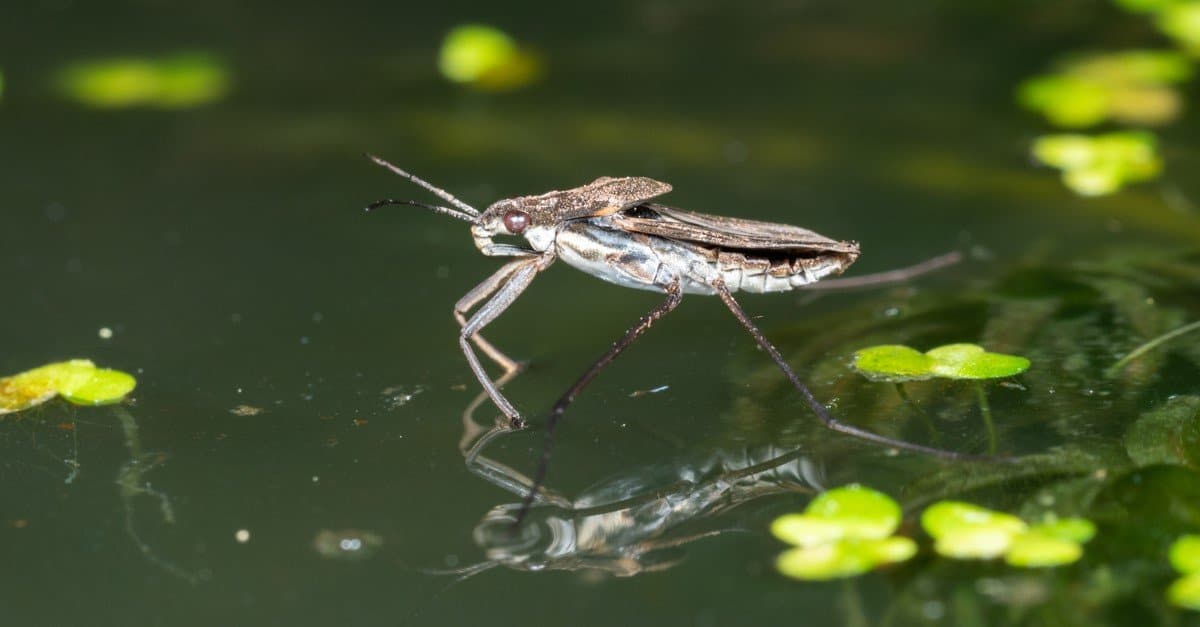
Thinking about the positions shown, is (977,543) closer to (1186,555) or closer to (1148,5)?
(1186,555)

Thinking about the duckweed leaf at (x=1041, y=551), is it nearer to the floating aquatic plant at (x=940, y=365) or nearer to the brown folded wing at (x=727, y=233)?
the floating aquatic plant at (x=940, y=365)

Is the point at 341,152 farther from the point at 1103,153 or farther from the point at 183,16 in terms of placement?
the point at 1103,153

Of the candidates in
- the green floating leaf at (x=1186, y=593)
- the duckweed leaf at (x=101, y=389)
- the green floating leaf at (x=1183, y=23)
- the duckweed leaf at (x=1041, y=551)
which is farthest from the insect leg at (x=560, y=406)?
the green floating leaf at (x=1183, y=23)

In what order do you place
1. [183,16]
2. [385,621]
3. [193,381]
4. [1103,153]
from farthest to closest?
[183,16]
[1103,153]
[193,381]
[385,621]

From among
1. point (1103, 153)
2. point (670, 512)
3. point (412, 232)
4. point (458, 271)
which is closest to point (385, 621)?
point (670, 512)

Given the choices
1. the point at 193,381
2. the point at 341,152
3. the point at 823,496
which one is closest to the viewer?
the point at 823,496

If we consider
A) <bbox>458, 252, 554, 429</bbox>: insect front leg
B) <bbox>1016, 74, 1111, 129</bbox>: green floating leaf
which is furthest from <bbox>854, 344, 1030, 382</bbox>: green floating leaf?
<bbox>1016, 74, 1111, 129</bbox>: green floating leaf
